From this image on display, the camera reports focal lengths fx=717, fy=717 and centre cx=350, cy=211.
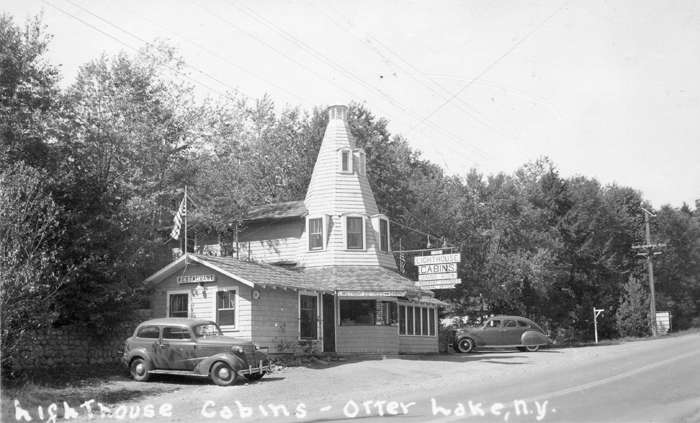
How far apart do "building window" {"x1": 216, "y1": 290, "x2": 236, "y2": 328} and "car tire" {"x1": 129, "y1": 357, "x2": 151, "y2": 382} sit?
14.1 feet

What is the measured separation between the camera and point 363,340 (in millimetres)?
31328

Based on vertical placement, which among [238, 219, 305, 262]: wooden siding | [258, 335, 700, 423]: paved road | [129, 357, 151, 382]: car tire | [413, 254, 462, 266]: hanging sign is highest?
[238, 219, 305, 262]: wooden siding

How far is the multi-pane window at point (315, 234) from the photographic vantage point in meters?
33.3

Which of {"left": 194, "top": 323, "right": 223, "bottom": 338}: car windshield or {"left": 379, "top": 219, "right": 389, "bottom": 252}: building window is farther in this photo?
{"left": 379, "top": 219, "right": 389, "bottom": 252}: building window

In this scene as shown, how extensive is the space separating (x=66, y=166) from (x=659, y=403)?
1966 cm

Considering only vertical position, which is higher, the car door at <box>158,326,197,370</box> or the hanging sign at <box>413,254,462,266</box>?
the hanging sign at <box>413,254,462,266</box>

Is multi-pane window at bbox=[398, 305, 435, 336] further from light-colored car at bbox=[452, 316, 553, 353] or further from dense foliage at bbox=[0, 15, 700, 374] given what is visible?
dense foliage at bbox=[0, 15, 700, 374]

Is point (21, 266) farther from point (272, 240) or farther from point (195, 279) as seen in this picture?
point (272, 240)

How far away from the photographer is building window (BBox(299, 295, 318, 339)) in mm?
29312

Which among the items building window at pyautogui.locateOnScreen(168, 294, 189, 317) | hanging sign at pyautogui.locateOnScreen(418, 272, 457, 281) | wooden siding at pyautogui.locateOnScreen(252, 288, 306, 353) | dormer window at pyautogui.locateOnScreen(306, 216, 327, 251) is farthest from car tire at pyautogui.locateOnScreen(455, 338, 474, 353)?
building window at pyautogui.locateOnScreen(168, 294, 189, 317)

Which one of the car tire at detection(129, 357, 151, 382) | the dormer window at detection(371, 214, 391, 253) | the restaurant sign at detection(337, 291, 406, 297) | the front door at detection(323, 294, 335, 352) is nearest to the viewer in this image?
the car tire at detection(129, 357, 151, 382)

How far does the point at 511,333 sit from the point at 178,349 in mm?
21568

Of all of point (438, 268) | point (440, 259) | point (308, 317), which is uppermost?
point (440, 259)

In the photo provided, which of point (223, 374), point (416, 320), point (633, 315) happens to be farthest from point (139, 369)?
point (633, 315)
